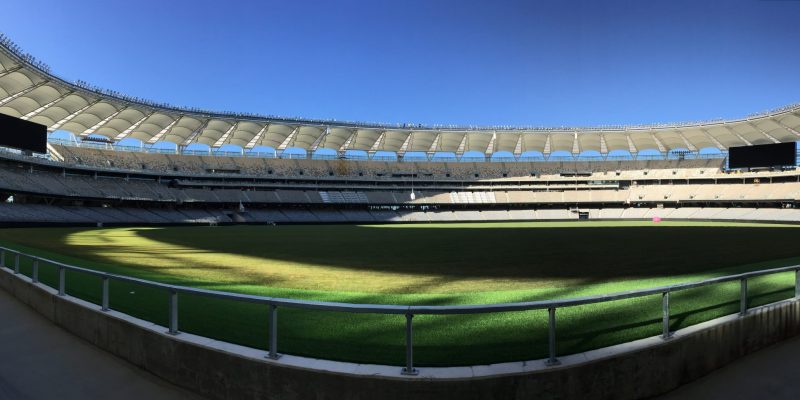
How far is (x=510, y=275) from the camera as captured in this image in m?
10.9

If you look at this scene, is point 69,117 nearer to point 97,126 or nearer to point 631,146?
point 97,126

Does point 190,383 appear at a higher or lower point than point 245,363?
lower

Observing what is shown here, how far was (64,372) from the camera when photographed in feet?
16.7

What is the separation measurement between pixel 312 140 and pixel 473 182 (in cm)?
3085

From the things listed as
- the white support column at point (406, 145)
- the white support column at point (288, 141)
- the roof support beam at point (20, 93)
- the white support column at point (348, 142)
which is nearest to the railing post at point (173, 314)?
the roof support beam at point (20, 93)

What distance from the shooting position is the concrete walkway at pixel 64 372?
4.49 m

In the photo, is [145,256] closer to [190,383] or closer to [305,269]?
[305,269]

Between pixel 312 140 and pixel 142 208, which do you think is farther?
pixel 312 140

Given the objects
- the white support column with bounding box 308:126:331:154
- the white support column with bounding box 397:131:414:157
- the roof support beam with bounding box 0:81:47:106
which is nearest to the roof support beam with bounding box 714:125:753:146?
the white support column with bounding box 397:131:414:157

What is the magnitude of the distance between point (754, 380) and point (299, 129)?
68.8 meters

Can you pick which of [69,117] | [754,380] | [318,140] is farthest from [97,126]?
[754,380]

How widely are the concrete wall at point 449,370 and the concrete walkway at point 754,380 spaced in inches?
4.1

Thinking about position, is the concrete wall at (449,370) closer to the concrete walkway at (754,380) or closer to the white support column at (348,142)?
the concrete walkway at (754,380)

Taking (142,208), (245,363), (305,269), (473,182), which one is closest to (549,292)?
(245,363)
